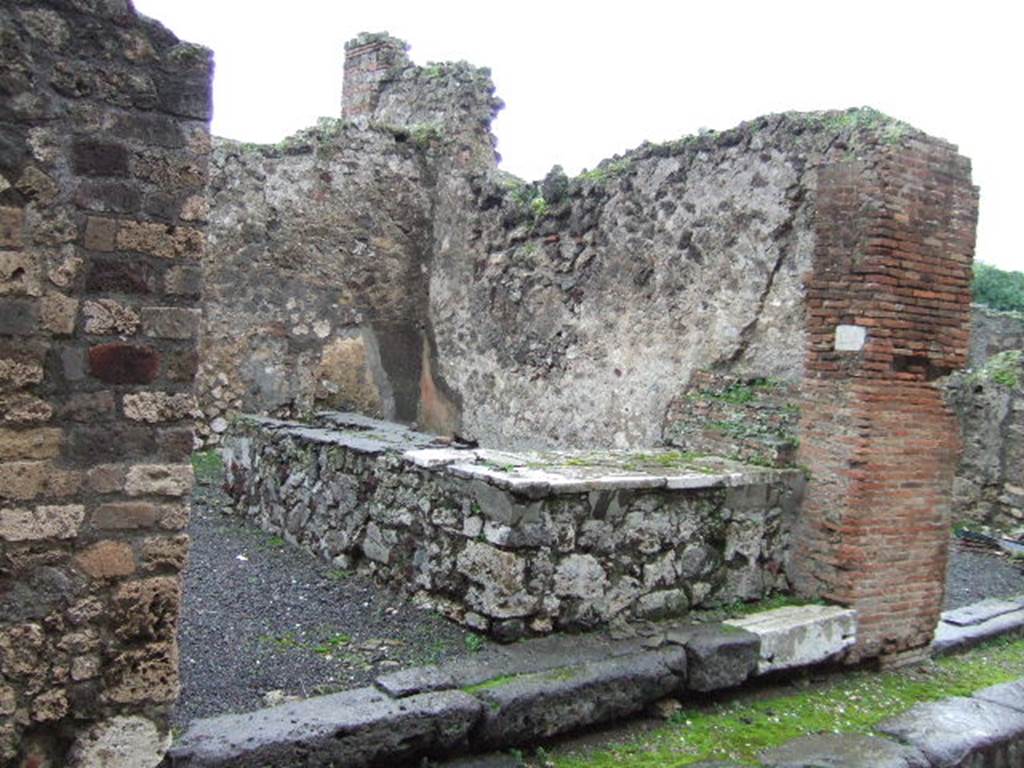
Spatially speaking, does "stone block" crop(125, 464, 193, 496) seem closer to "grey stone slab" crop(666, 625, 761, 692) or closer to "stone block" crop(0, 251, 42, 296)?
"stone block" crop(0, 251, 42, 296)

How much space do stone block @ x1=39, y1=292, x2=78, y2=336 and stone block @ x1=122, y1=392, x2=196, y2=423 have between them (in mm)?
269

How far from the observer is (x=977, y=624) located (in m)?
6.22

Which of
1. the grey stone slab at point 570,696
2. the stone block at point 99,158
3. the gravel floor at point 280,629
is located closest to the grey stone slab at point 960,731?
the grey stone slab at point 570,696

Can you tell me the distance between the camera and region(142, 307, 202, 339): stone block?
2949 mm

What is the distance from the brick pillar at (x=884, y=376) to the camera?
494cm

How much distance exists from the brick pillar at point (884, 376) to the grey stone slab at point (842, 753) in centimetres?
90

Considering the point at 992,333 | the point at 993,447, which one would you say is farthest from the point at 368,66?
the point at 992,333

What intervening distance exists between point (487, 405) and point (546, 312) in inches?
42.6

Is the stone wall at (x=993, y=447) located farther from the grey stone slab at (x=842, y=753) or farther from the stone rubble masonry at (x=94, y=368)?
the stone rubble masonry at (x=94, y=368)

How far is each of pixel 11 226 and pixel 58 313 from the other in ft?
0.90

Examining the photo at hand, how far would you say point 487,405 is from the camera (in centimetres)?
804

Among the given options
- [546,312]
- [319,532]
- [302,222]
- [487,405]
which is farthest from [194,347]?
[302,222]

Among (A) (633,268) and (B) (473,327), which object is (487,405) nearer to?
(B) (473,327)

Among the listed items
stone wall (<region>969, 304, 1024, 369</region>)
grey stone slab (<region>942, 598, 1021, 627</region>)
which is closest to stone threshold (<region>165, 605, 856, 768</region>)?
grey stone slab (<region>942, 598, 1021, 627</region>)
